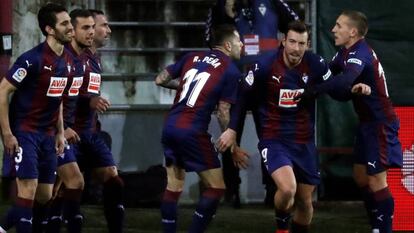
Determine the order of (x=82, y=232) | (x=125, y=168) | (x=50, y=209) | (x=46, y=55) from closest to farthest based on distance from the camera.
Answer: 1. (x=46, y=55)
2. (x=50, y=209)
3. (x=82, y=232)
4. (x=125, y=168)

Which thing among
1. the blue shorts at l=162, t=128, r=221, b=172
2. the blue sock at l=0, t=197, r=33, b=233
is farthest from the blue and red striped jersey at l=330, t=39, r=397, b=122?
the blue sock at l=0, t=197, r=33, b=233

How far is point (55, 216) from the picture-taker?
1347cm

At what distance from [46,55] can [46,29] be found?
0.28m

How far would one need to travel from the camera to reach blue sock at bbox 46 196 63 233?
13375mm

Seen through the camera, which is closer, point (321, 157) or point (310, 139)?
point (310, 139)

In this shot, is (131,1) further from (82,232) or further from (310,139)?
(310,139)

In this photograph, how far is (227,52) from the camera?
13188 millimetres

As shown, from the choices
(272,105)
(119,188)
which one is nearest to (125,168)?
(119,188)

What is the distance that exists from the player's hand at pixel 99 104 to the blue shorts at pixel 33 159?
755 mm

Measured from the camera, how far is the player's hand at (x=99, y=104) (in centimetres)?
1335

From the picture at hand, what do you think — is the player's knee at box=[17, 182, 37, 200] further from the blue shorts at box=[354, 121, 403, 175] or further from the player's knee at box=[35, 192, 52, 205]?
the blue shorts at box=[354, 121, 403, 175]

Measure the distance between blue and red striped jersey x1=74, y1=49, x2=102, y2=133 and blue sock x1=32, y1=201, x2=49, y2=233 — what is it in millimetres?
856

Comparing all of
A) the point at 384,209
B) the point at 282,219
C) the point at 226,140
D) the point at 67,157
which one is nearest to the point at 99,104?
the point at 67,157

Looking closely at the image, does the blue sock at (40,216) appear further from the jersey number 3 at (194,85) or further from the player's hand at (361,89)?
the player's hand at (361,89)
